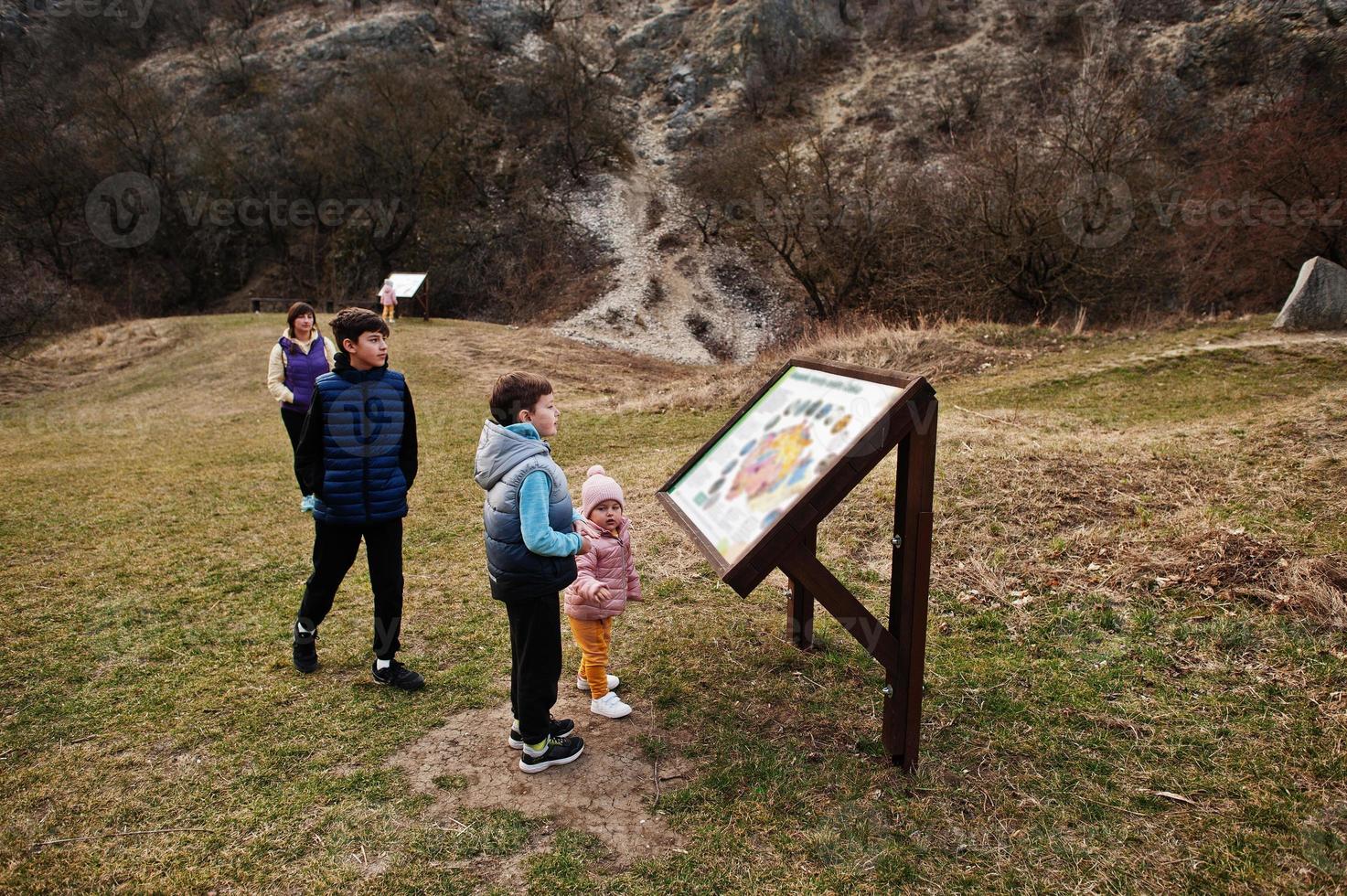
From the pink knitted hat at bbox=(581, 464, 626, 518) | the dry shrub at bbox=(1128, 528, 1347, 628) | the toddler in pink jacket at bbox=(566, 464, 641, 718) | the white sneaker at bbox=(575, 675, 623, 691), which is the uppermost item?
the pink knitted hat at bbox=(581, 464, 626, 518)

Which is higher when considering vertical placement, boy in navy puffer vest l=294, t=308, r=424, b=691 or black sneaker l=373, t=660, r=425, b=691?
boy in navy puffer vest l=294, t=308, r=424, b=691

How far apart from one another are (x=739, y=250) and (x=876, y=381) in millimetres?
29775

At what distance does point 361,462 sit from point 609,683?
168 cm

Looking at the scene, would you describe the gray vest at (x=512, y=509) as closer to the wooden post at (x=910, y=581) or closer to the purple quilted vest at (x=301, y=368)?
the wooden post at (x=910, y=581)

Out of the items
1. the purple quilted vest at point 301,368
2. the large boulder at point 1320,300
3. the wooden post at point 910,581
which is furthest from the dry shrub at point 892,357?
the wooden post at point 910,581

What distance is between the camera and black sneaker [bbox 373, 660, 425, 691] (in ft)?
13.1

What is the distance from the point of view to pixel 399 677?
158 inches

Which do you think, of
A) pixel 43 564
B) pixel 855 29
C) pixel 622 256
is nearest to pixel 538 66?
pixel 622 256

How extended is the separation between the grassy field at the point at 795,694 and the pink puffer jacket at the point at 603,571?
67cm

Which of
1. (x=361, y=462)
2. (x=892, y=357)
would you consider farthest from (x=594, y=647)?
(x=892, y=357)

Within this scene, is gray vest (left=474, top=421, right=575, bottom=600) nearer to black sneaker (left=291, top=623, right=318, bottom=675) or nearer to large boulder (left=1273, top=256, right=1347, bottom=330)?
black sneaker (left=291, top=623, right=318, bottom=675)

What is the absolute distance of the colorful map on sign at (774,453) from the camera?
2.88 metres

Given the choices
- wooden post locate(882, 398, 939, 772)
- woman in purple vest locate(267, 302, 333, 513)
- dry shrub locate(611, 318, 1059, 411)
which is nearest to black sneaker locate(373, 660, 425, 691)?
wooden post locate(882, 398, 939, 772)

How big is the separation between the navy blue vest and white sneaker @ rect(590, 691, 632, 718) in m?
1.40
